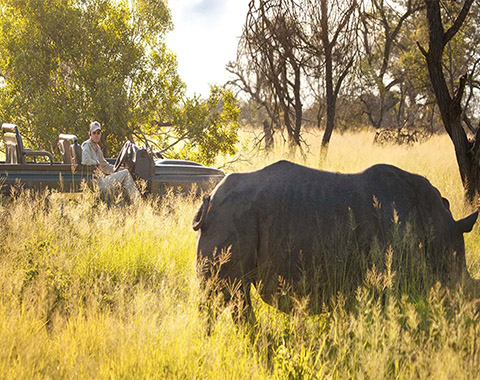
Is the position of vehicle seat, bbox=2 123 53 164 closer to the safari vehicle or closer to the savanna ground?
the safari vehicle

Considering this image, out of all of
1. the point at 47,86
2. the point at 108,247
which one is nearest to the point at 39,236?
the point at 108,247

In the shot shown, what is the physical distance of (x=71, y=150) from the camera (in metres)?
8.00

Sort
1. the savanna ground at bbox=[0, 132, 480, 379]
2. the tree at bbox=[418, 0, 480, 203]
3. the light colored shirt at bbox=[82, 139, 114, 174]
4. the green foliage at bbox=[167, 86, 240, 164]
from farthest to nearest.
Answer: the green foliage at bbox=[167, 86, 240, 164]
the light colored shirt at bbox=[82, 139, 114, 174]
the tree at bbox=[418, 0, 480, 203]
the savanna ground at bbox=[0, 132, 480, 379]

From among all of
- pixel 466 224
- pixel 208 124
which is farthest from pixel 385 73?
pixel 466 224

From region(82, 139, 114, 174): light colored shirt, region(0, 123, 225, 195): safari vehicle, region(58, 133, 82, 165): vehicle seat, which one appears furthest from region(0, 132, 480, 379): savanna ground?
region(82, 139, 114, 174): light colored shirt

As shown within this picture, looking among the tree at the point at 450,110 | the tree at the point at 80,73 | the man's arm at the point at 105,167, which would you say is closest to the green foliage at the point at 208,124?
the tree at the point at 80,73

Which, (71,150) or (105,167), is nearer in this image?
(71,150)

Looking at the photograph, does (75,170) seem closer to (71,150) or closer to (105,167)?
(71,150)

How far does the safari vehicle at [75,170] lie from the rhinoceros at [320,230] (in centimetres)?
343

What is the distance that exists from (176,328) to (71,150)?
5453 millimetres

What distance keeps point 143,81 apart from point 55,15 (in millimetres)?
2495

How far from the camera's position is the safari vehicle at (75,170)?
22.7ft

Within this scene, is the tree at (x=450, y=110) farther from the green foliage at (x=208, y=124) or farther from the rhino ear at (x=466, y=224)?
the green foliage at (x=208, y=124)

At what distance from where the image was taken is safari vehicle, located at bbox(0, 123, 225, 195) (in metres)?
6.91
